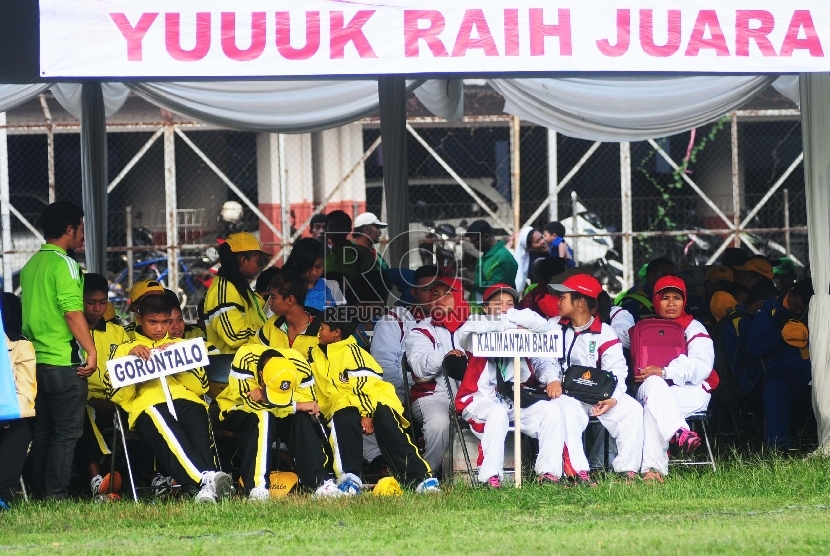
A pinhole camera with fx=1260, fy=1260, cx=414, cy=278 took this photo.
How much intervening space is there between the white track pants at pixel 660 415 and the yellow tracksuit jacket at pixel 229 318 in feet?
8.71

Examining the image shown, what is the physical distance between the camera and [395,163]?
40.1 ft

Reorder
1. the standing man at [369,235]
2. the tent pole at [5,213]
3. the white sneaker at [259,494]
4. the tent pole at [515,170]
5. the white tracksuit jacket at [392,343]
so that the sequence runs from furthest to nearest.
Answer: the tent pole at [515,170]
the tent pole at [5,213]
the standing man at [369,235]
the white tracksuit jacket at [392,343]
the white sneaker at [259,494]

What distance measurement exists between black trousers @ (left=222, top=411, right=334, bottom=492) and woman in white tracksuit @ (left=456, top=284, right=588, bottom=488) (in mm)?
976

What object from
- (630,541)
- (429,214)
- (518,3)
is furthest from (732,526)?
(429,214)

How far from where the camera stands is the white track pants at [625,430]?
788cm

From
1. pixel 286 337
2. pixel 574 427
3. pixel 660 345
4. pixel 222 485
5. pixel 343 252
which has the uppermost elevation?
pixel 343 252

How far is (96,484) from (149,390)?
820mm

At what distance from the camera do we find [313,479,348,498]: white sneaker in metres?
7.36

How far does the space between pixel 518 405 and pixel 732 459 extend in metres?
1.75

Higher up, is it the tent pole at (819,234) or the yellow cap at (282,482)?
the tent pole at (819,234)

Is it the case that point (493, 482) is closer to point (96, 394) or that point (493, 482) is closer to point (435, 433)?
point (435, 433)

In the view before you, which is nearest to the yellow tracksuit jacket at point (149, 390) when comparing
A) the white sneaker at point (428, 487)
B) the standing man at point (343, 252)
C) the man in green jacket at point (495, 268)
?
the white sneaker at point (428, 487)

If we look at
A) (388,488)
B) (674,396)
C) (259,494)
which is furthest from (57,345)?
(674,396)

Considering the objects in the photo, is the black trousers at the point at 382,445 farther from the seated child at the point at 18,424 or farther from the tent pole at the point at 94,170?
the tent pole at the point at 94,170
